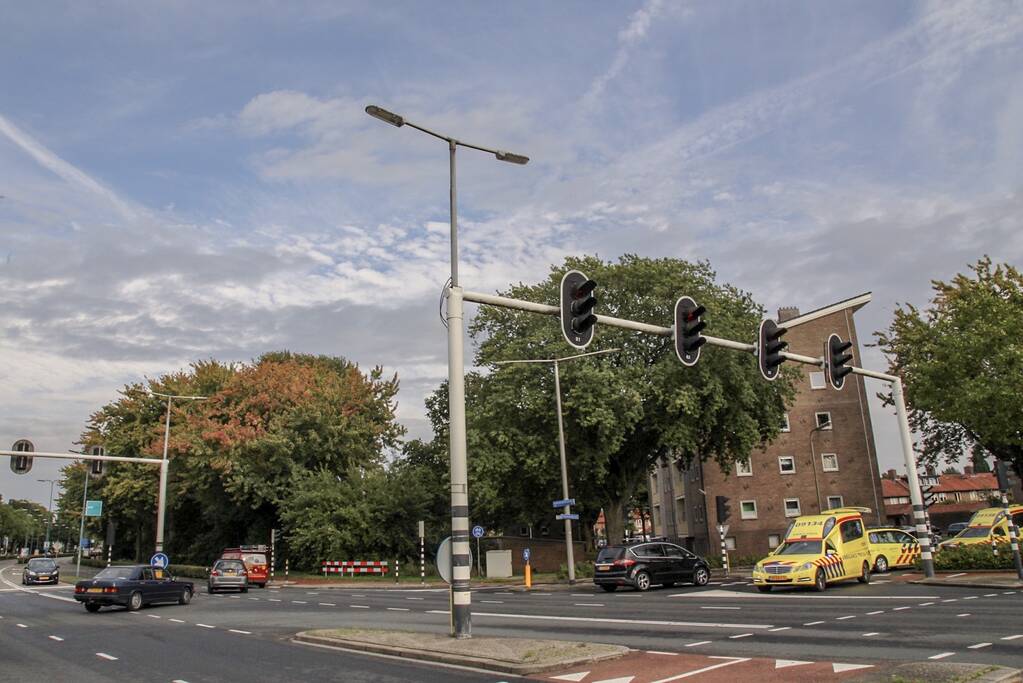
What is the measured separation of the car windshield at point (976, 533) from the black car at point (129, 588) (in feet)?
89.9

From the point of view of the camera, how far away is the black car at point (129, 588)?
22.5 meters

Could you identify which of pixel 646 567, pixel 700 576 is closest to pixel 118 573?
pixel 646 567

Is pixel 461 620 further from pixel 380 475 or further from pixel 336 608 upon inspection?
pixel 380 475

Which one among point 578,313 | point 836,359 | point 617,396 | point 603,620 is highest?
point 617,396

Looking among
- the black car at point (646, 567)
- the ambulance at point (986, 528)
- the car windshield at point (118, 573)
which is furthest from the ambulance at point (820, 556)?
the car windshield at point (118, 573)

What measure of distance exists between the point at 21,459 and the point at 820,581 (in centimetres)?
2516

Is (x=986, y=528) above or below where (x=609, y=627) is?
above

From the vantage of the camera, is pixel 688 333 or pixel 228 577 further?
pixel 228 577

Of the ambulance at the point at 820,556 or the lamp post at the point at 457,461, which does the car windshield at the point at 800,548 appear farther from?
the lamp post at the point at 457,461

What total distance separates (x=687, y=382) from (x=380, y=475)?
19.5m

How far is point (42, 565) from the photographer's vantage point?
45.6 meters

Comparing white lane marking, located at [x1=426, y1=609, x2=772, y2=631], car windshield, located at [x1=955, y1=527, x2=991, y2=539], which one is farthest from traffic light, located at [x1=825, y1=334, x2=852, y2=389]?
car windshield, located at [x1=955, y1=527, x2=991, y2=539]

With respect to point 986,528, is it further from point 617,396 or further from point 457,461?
point 457,461

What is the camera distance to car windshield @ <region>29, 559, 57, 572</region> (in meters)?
45.2
